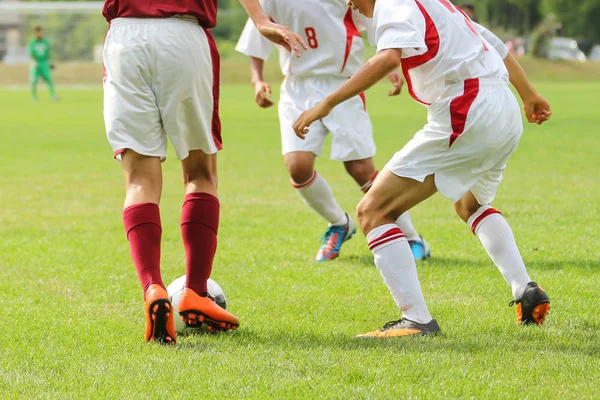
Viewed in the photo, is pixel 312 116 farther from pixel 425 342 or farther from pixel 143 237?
pixel 425 342

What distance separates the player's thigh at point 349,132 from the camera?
6.74m

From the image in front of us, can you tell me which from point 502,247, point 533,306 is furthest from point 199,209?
point 533,306

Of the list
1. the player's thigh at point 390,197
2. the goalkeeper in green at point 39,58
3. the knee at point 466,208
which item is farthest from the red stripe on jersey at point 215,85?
the goalkeeper in green at point 39,58

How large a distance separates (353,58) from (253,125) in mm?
13800

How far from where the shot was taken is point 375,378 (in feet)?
11.9

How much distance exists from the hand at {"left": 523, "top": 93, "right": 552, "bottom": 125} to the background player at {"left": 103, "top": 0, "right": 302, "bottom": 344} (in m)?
1.21

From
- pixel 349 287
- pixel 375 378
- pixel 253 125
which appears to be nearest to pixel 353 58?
pixel 349 287

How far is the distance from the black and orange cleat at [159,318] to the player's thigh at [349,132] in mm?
2699

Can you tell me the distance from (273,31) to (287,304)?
4.96 ft

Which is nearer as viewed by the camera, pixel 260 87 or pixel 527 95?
pixel 527 95

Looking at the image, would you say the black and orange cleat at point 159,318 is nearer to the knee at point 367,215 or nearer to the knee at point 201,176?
the knee at point 201,176

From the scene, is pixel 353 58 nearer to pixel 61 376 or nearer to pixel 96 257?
pixel 96 257

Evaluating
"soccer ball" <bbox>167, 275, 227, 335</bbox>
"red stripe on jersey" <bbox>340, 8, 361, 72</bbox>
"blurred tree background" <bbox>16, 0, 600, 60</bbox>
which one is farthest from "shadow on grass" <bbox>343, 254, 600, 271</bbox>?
"blurred tree background" <bbox>16, 0, 600, 60</bbox>

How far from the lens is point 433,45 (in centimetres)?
428
